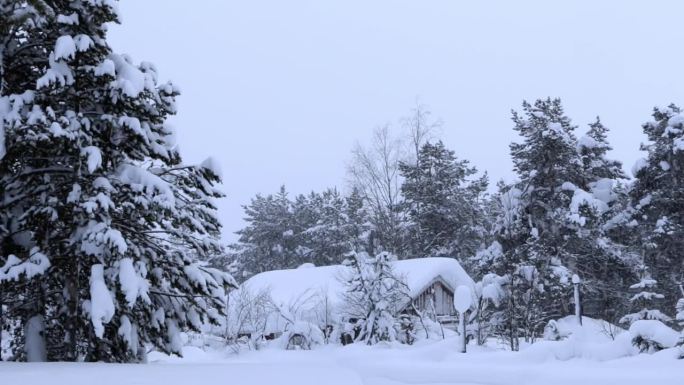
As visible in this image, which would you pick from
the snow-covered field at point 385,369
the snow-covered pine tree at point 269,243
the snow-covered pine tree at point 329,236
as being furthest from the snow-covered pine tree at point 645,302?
the snow-covered pine tree at point 269,243

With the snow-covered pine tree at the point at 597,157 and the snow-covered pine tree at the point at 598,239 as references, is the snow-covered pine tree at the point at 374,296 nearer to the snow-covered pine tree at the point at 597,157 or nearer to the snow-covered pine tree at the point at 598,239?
the snow-covered pine tree at the point at 598,239

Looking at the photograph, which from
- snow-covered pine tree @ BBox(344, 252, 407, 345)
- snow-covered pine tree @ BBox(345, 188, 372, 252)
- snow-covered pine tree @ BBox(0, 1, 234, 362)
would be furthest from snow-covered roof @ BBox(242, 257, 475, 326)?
snow-covered pine tree @ BBox(0, 1, 234, 362)

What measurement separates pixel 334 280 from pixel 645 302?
13.8 m

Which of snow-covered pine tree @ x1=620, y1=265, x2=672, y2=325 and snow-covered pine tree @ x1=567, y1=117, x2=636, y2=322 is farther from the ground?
snow-covered pine tree @ x1=567, y1=117, x2=636, y2=322

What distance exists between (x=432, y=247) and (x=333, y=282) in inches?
463

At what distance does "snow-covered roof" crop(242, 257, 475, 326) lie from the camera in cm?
2662

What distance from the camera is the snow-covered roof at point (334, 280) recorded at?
87.4 ft

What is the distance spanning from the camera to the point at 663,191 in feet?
83.6

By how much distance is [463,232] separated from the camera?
39.4 meters

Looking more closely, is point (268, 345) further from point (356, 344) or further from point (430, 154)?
point (430, 154)

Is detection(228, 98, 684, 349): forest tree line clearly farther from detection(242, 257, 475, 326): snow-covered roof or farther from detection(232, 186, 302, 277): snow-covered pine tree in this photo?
detection(232, 186, 302, 277): snow-covered pine tree

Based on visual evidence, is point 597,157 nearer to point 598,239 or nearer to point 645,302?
point 598,239

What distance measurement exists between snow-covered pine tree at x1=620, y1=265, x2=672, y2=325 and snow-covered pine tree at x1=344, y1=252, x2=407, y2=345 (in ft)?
28.2

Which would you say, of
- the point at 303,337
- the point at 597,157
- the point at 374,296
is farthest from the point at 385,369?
the point at 597,157
